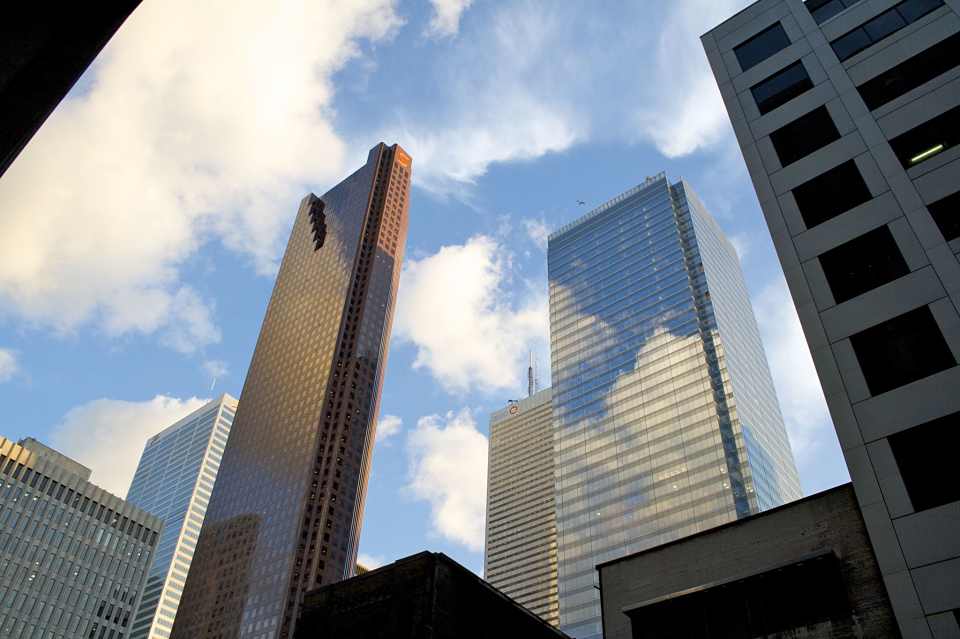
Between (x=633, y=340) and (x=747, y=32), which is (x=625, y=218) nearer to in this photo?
(x=633, y=340)

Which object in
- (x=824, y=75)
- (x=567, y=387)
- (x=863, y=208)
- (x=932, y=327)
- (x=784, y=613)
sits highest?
(x=567, y=387)

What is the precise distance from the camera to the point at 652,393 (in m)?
158

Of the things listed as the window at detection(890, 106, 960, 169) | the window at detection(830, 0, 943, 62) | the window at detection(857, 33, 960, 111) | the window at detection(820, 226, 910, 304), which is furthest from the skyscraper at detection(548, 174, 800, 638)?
the window at detection(890, 106, 960, 169)

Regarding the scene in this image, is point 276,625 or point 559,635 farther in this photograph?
point 276,625

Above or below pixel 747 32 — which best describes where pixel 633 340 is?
above

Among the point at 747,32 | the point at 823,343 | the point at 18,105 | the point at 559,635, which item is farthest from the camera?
the point at 747,32

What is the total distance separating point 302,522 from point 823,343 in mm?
150993

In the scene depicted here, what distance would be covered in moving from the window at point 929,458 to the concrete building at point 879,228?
41 millimetres

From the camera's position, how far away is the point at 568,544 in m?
A: 151

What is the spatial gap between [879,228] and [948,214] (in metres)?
2.22

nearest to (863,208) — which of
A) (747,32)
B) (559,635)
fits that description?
(747,32)

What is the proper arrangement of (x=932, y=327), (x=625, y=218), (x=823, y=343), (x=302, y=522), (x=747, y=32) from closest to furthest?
(x=932, y=327) → (x=823, y=343) → (x=747, y=32) → (x=302, y=522) → (x=625, y=218)

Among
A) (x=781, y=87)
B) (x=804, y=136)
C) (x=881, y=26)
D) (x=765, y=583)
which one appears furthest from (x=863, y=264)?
(x=881, y=26)

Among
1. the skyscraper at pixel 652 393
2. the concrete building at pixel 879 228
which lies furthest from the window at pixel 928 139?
the skyscraper at pixel 652 393
